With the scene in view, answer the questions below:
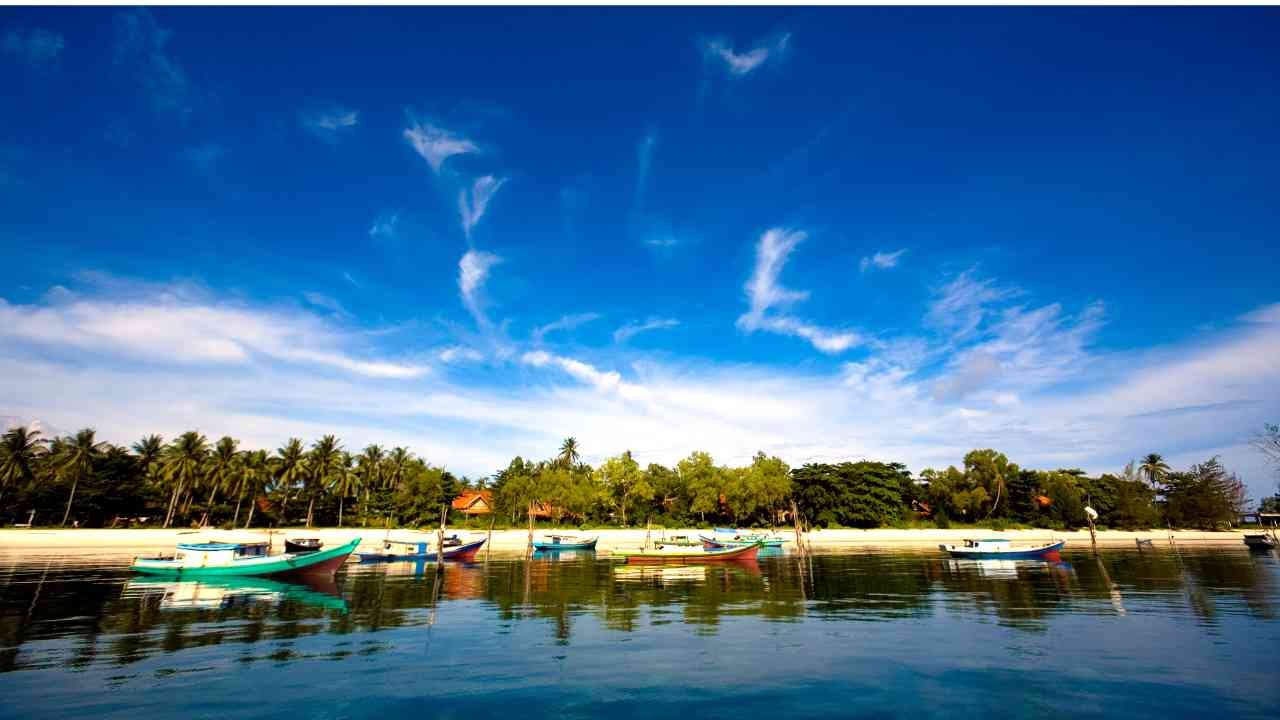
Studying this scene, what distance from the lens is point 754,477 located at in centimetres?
9438

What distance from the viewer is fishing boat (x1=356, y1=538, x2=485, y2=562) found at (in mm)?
56156

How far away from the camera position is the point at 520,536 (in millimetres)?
88125

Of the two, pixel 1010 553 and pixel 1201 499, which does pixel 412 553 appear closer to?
pixel 1010 553

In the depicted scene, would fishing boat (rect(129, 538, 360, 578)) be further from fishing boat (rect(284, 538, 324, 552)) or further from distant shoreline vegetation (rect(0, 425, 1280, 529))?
distant shoreline vegetation (rect(0, 425, 1280, 529))

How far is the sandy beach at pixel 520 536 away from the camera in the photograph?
238 feet

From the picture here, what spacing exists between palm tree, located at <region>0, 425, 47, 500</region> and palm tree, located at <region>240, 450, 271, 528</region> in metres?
24.7

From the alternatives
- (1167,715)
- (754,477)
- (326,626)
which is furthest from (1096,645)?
(754,477)

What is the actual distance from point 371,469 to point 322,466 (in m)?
7.36

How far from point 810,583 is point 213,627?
101 ft

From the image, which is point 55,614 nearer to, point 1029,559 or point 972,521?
point 1029,559

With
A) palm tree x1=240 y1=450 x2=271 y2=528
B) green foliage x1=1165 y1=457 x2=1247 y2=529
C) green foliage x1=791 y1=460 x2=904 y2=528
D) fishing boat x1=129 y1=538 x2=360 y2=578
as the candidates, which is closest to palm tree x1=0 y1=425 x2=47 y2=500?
palm tree x1=240 y1=450 x2=271 y2=528

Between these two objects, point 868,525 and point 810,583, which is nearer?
point 810,583

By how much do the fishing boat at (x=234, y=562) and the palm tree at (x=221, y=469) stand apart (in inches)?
2175

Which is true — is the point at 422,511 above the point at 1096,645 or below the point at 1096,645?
above
